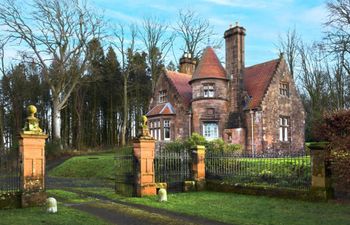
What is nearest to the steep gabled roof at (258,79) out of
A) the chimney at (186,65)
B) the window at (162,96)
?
the chimney at (186,65)

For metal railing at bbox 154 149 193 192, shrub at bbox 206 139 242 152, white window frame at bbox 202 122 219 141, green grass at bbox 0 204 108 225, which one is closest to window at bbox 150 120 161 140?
white window frame at bbox 202 122 219 141

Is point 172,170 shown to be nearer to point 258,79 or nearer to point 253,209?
point 253,209

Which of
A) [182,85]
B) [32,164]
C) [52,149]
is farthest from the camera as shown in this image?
[52,149]

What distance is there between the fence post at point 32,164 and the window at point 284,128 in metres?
23.0

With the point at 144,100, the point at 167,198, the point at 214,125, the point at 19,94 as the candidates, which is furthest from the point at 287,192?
the point at 19,94

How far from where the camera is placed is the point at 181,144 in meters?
24.0

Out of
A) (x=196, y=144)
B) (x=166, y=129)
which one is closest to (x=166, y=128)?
(x=166, y=129)

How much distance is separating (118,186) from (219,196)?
14.0ft

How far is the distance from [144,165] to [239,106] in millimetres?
17839

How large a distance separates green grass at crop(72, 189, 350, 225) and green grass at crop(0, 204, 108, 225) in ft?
8.61

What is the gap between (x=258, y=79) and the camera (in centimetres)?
3219

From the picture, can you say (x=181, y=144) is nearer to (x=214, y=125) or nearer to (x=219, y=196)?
(x=214, y=125)

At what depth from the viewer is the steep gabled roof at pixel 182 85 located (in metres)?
33.4

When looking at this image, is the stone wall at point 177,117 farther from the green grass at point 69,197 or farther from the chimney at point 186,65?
the green grass at point 69,197
